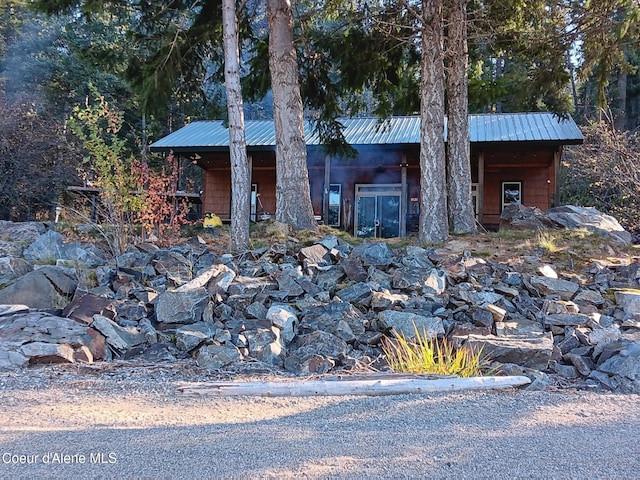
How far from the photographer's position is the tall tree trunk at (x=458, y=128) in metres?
11.3

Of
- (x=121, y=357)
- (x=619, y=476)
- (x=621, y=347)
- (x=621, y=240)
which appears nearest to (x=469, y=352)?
(x=621, y=347)

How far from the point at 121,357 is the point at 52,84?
2751cm

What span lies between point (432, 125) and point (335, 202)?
964cm

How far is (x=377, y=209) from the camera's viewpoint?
19672mm

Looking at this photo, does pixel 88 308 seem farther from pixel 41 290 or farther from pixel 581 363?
pixel 581 363

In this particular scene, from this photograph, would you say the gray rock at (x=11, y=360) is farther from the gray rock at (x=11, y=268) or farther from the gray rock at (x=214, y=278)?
the gray rock at (x=11, y=268)

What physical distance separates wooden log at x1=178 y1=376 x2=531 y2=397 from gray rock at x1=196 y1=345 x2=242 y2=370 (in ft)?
2.92

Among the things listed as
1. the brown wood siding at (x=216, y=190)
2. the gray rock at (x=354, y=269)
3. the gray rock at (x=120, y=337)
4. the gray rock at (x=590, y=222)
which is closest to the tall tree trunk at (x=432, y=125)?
the gray rock at (x=354, y=269)

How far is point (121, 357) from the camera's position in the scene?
223 inches

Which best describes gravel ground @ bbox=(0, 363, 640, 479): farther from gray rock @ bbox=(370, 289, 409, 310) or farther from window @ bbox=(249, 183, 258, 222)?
window @ bbox=(249, 183, 258, 222)

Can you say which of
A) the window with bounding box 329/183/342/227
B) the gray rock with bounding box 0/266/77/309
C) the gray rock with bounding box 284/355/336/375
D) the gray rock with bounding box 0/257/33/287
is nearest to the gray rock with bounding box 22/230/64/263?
the gray rock with bounding box 0/257/33/287

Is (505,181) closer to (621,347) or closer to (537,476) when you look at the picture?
(621,347)

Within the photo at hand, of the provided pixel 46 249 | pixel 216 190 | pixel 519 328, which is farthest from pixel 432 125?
pixel 216 190

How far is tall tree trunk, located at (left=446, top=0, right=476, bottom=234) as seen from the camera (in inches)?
446
